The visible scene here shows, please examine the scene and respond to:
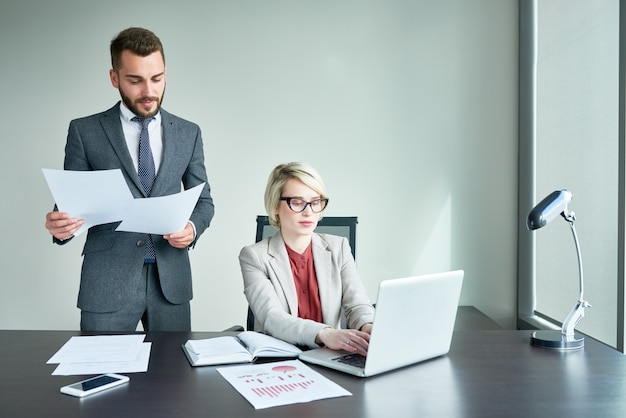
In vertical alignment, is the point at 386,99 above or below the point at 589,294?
above

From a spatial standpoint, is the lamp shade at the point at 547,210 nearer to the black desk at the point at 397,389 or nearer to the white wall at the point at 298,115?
the black desk at the point at 397,389

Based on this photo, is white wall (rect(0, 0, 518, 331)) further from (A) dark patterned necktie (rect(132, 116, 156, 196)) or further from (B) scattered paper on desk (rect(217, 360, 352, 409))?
(B) scattered paper on desk (rect(217, 360, 352, 409))

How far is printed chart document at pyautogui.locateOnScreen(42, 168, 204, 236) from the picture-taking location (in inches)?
70.1

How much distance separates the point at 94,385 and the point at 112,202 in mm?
661

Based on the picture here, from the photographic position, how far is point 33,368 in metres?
1.50

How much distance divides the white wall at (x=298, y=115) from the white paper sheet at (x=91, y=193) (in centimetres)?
193

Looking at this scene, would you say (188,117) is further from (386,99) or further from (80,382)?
(80,382)

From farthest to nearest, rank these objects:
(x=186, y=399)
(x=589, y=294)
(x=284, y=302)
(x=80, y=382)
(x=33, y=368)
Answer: (x=589, y=294)
(x=284, y=302)
(x=33, y=368)
(x=80, y=382)
(x=186, y=399)

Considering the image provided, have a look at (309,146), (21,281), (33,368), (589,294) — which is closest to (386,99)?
(309,146)

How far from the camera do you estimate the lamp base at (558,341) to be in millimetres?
1707

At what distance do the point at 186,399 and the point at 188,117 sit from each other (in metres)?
2.76

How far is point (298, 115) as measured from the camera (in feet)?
12.5

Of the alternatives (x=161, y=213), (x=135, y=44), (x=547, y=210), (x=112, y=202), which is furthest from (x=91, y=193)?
(x=547, y=210)

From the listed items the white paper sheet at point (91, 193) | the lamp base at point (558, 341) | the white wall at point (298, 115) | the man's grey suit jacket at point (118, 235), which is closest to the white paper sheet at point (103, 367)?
the white paper sheet at point (91, 193)
